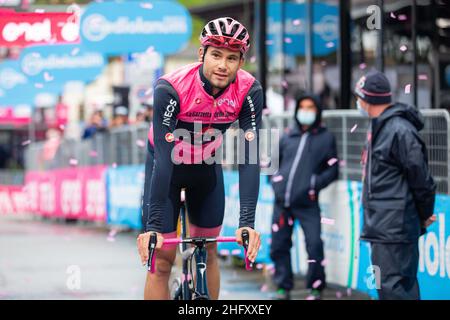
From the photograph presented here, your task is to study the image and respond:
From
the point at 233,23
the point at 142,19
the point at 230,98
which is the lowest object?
the point at 230,98

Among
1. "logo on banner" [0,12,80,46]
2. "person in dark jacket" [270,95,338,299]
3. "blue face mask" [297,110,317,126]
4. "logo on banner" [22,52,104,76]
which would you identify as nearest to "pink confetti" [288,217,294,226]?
"person in dark jacket" [270,95,338,299]

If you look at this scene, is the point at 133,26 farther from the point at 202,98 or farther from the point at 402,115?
the point at 202,98

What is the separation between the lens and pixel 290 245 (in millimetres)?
11977

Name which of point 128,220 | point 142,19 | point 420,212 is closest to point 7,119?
point 128,220

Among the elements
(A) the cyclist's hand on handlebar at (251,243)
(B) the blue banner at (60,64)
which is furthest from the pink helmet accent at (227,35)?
(B) the blue banner at (60,64)

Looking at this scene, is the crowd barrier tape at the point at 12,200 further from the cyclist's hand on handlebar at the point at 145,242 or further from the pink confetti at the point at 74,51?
the cyclist's hand on handlebar at the point at 145,242

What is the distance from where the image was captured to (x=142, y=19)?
47.6 ft

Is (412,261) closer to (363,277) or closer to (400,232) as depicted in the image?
(400,232)

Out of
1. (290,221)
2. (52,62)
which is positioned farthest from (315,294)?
(52,62)

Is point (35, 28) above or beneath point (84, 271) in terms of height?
above

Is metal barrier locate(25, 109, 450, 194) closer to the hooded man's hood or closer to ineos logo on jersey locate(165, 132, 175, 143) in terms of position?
the hooded man's hood

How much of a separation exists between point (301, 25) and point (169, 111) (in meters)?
11.5

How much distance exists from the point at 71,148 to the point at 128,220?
18.2 ft

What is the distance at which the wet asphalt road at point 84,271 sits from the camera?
11734 millimetres
